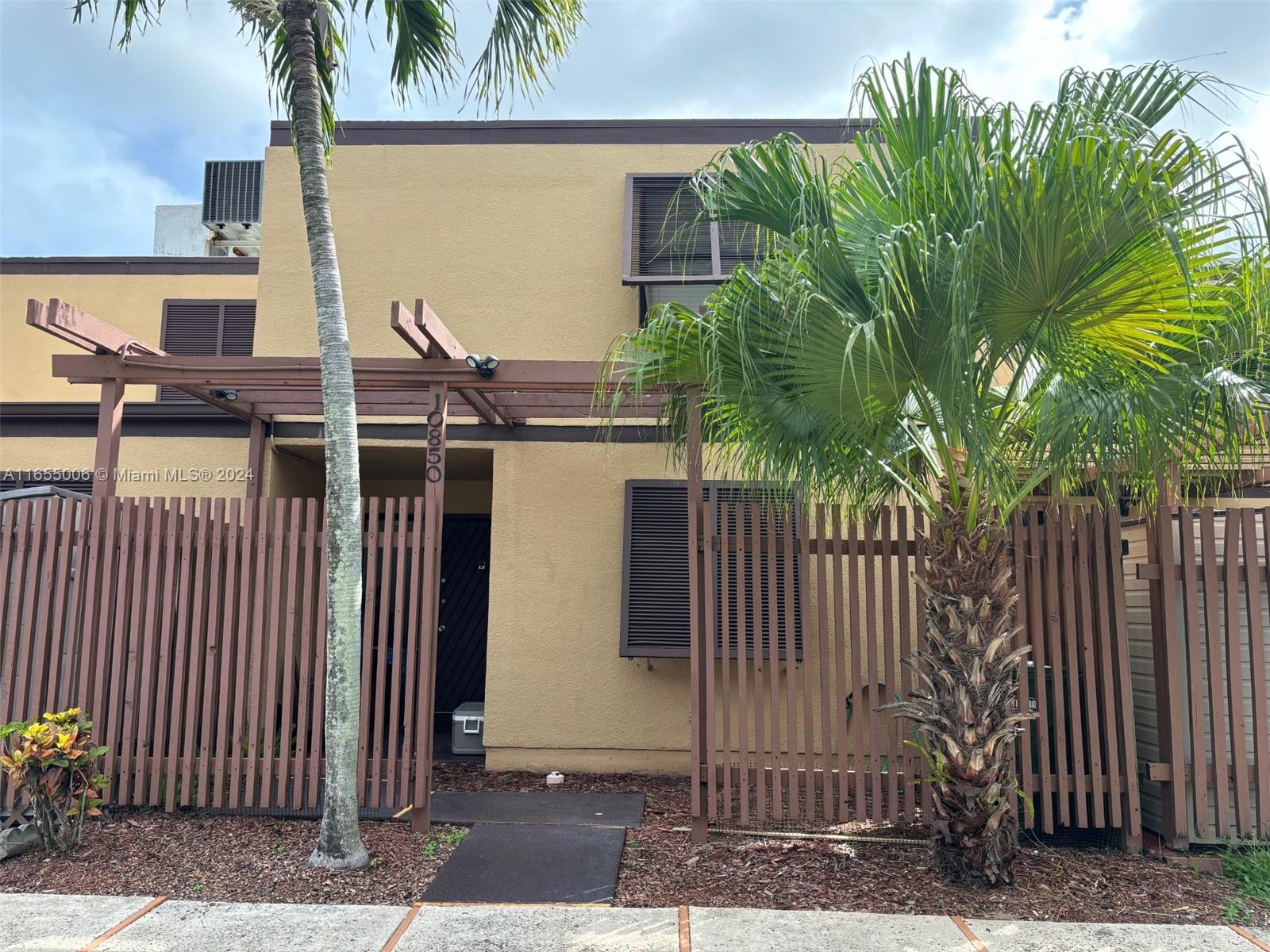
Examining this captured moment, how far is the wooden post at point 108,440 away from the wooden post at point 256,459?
60.8 inches

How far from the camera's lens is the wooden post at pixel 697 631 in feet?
17.0

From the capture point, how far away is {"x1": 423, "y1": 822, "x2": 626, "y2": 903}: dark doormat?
4.53 meters

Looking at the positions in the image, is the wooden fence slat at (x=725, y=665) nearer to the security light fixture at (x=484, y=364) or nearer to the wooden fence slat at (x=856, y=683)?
the wooden fence slat at (x=856, y=683)

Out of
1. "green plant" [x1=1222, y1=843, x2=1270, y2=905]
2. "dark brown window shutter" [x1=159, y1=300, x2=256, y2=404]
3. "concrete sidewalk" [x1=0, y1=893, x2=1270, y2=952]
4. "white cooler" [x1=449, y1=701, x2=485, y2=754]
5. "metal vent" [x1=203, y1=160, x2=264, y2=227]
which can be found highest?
"metal vent" [x1=203, y1=160, x2=264, y2=227]

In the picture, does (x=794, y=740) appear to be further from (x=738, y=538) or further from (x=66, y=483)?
(x=66, y=483)

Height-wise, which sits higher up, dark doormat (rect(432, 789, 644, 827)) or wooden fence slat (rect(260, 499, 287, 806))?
wooden fence slat (rect(260, 499, 287, 806))

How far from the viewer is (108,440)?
20.1ft

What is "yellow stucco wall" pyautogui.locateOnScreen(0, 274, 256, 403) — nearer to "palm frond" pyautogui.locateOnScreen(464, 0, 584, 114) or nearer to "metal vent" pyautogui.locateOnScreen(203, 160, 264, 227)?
"metal vent" pyautogui.locateOnScreen(203, 160, 264, 227)

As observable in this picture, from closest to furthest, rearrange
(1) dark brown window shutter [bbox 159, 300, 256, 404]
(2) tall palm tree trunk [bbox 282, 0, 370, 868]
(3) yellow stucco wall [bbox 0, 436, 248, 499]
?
(2) tall palm tree trunk [bbox 282, 0, 370, 868] → (3) yellow stucco wall [bbox 0, 436, 248, 499] → (1) dark brown window shutter [bbox 159, 300, 256, 404]

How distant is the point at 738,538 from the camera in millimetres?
5375

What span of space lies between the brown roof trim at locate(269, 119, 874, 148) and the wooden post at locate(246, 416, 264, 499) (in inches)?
114

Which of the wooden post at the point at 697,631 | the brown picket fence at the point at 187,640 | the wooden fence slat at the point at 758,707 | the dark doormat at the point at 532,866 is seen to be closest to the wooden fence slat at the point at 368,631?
the brown picket fence at the point at 187,640

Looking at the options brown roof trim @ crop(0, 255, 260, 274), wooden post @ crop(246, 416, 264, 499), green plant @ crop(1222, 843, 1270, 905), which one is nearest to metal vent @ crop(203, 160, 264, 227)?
brown roof trim @ crop(0, 255, 260, 274)

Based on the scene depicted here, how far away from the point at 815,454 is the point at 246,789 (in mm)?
4180
